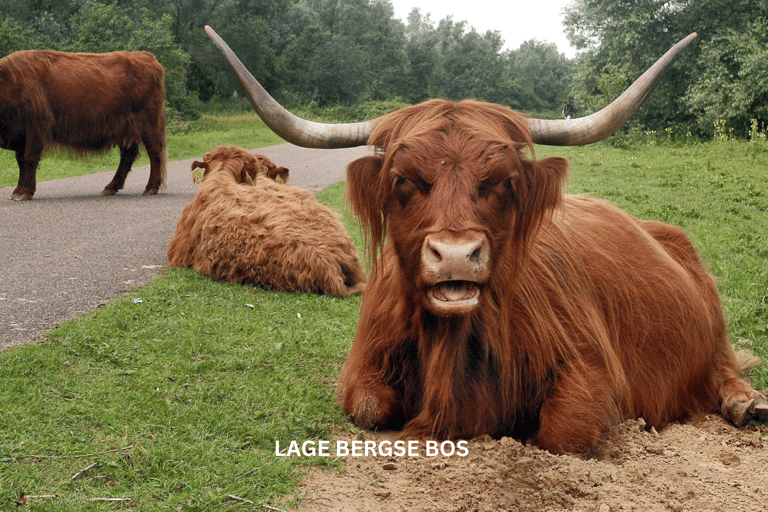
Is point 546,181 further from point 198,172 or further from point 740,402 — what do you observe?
point 198,172

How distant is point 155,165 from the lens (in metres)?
12.4

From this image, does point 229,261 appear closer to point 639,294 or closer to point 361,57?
point 639,294

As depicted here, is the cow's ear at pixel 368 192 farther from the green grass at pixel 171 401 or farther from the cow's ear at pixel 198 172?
the cow's ear at pixel 198 172

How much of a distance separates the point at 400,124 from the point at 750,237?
606 cm

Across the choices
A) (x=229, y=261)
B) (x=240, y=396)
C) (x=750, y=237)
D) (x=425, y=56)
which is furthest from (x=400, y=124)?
(x=425, y=56)

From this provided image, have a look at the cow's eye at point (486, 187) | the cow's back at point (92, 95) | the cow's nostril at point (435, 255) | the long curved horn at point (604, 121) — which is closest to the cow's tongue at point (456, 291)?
the cow's nostril at point (435, 255)

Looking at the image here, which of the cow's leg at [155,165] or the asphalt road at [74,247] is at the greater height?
the cow's leg at [155,165]

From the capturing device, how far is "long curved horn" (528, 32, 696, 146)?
2.92 metres

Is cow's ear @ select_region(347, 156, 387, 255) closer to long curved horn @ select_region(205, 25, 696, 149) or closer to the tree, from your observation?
long curved horn @ select_region(205, 25, 696, 149)

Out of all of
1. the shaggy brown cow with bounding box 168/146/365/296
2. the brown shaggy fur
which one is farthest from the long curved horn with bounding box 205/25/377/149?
the shaggy brown cow with bounding box 168/146/365/296

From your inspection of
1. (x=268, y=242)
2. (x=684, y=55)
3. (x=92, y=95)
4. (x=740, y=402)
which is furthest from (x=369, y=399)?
(x=684, y=55)

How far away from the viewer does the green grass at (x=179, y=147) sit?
1409cm

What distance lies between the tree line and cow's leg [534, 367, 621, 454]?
21.9 meters

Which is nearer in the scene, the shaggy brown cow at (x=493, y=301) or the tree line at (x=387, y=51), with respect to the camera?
the shaggy brown cow at (x=493, y=301)
